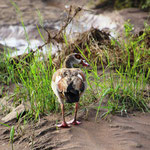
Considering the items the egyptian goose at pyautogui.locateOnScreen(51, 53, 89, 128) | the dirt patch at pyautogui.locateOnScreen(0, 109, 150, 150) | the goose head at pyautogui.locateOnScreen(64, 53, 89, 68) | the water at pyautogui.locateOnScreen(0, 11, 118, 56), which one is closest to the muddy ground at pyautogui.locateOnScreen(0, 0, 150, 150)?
the dirt patch at pyautogui.locateOnScreen(0, 109, 150, 150)

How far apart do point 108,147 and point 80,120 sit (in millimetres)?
933

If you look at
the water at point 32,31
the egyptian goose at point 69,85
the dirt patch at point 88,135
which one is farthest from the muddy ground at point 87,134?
the water at point 32,31

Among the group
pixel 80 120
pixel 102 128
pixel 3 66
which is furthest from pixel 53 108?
pixel 3 66

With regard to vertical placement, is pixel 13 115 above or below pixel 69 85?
below

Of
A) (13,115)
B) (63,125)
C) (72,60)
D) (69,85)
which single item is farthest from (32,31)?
(69,85)

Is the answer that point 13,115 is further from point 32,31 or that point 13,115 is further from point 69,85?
point 32,31

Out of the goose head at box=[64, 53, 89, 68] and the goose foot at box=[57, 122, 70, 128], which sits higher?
the goose head at box=[64, 53, 89, 68]

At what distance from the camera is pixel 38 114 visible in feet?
14.1

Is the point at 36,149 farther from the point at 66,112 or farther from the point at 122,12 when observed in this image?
the point at 122,12

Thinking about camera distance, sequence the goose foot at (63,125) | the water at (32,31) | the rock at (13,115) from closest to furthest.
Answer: the goose foot at (63,125)
the rock at (13,115)
the water at (32,31)

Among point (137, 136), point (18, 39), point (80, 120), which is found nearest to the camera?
point (137, 136)

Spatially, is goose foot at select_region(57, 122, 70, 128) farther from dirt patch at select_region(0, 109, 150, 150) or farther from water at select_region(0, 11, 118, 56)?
water at select_region(0, 11, 118, 56)

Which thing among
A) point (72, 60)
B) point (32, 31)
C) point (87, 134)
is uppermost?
point (32, 31)

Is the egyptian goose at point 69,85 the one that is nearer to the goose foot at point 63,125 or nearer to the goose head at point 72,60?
→ the goose foot at point 63,125
